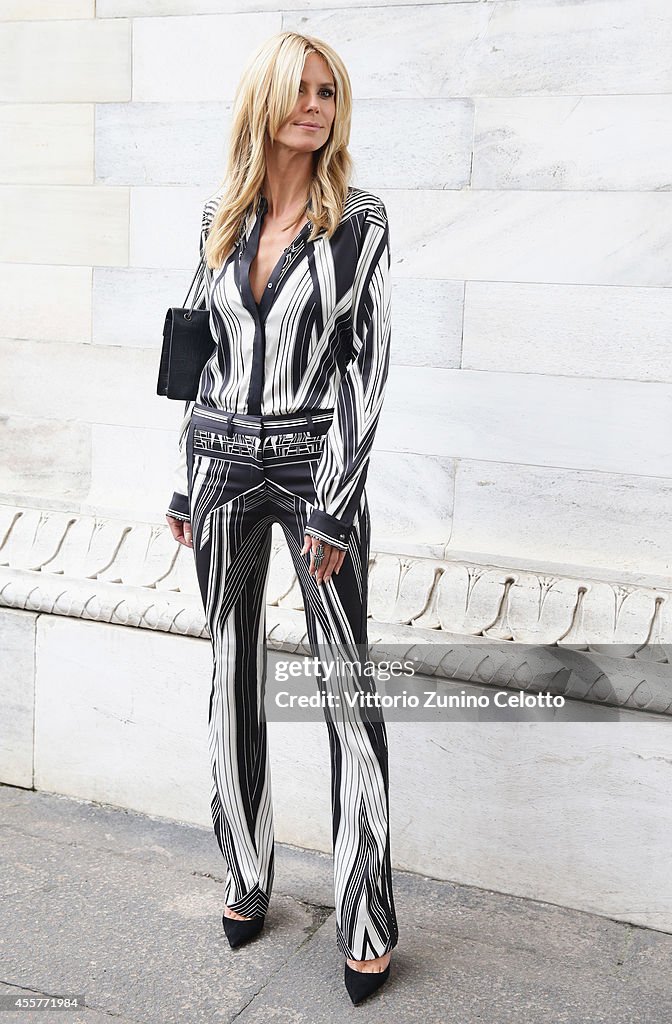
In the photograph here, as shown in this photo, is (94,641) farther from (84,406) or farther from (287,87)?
(287,87)

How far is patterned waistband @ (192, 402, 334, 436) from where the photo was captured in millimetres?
2814

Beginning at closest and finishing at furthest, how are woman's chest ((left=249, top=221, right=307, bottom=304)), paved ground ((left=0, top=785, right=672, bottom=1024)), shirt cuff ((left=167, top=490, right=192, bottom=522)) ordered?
1. woman's chest ((left=249, top=221, right=307, bottom=304))
2. paved ground ((left=0, top=785, right=672, bottom=1024))
3. shirt cuff ((left=167, top=490, right=192, bottom=522))

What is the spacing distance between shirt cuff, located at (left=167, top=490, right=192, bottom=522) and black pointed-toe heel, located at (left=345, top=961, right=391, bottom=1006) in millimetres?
1257

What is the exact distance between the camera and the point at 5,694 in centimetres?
418

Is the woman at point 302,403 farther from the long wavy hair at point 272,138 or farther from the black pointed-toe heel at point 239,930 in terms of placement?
the black pointed-toe heel at point 239,930

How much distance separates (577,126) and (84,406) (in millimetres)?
1994

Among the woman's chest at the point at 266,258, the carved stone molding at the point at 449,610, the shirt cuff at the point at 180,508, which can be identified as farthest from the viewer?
the carved stone molding at the point at 449,610

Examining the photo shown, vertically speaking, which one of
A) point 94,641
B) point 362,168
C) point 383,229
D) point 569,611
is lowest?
point 94,641

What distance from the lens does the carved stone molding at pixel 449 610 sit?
11.0 feet

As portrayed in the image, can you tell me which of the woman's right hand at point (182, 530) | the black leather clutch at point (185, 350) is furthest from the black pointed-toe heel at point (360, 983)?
the black leather clutch at point (185, 350)

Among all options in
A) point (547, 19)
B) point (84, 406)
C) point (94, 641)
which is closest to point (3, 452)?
point (84, 406)

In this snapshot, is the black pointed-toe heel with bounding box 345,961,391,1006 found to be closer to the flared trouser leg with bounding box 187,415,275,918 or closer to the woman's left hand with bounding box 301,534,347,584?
the flared trouser leg with bounding box 187,415,275,918

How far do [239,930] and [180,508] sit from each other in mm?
1188

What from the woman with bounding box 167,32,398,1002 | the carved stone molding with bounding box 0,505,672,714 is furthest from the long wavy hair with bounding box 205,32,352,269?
the carved stone molding with bounding box 0,505,672,714
